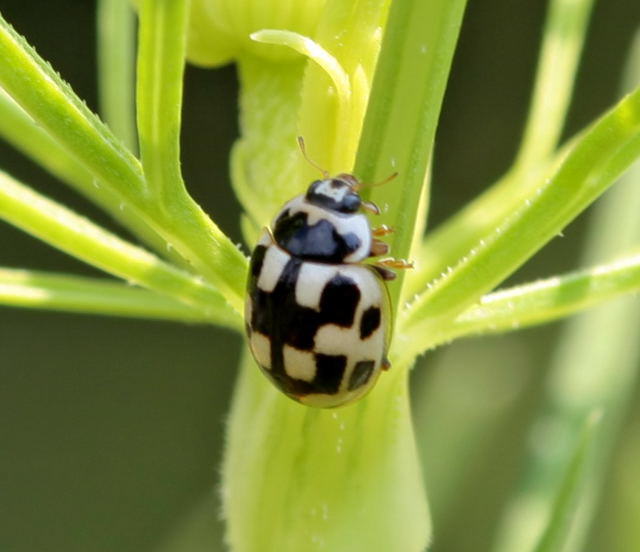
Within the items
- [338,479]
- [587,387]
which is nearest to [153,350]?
[587,387]

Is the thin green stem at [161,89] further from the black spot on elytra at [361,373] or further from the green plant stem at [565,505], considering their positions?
the green plant stem at [565,505]

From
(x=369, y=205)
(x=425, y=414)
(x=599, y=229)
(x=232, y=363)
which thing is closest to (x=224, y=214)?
A: (x=232, y=363)

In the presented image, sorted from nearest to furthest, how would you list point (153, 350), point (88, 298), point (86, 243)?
1. point (86, 243)
2. point (88, 298)
3. point (153, 350)

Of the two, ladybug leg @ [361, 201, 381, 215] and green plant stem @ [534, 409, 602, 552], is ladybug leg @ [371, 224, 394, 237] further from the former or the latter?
green plant stem @ [534, 409, 602, 552]

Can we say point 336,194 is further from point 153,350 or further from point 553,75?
point 153,350

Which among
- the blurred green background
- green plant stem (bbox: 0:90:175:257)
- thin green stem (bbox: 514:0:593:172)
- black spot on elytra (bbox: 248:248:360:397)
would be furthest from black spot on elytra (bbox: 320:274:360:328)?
the blurred green background

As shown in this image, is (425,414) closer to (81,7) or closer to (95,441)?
(95,441)
